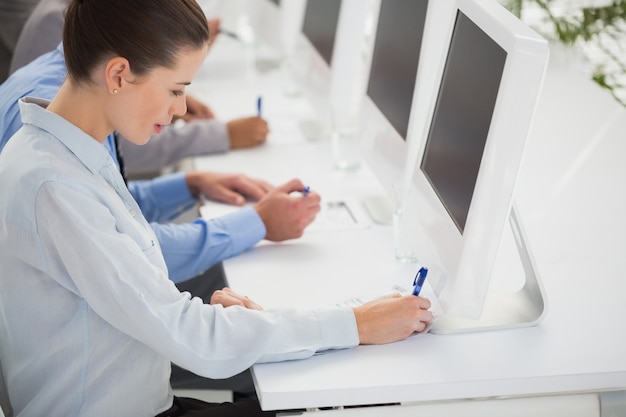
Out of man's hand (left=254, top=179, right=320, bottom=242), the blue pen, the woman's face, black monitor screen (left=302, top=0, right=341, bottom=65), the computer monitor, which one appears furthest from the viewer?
black monitor screen (left=302, top=0, right=341, bottom=65)

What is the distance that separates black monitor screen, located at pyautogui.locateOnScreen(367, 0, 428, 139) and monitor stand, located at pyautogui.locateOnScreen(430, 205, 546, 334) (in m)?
0.39

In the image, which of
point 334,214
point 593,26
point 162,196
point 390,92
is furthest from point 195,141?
point 593,26

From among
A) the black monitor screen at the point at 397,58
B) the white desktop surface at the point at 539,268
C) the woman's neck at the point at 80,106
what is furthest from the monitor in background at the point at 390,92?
the woman's neck at the point at 80,106

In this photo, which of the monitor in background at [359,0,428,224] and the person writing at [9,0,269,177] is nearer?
the monitor in background at [359,0,428,224]

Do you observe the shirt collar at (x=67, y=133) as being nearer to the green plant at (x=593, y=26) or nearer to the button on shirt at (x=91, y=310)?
the button on shirt at (x=91, y=310)

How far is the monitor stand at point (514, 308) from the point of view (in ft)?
5.27

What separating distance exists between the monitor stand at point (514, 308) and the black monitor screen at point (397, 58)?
0.39 meters

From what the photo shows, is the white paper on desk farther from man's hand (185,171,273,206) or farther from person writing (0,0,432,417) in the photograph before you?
person writing (0,0,432,417)

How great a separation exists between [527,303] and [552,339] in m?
0.11

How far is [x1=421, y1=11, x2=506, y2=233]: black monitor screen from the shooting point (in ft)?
4.67

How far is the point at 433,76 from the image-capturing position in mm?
1829

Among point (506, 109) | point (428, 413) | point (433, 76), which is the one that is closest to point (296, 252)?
point (433, 76)

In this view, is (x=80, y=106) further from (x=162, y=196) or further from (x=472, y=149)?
(x=162, y=196)

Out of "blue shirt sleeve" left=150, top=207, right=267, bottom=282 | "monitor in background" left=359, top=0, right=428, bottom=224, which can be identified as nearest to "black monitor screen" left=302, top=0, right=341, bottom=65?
"monitor in background" left=359, top=0, right=428, bottom=224
